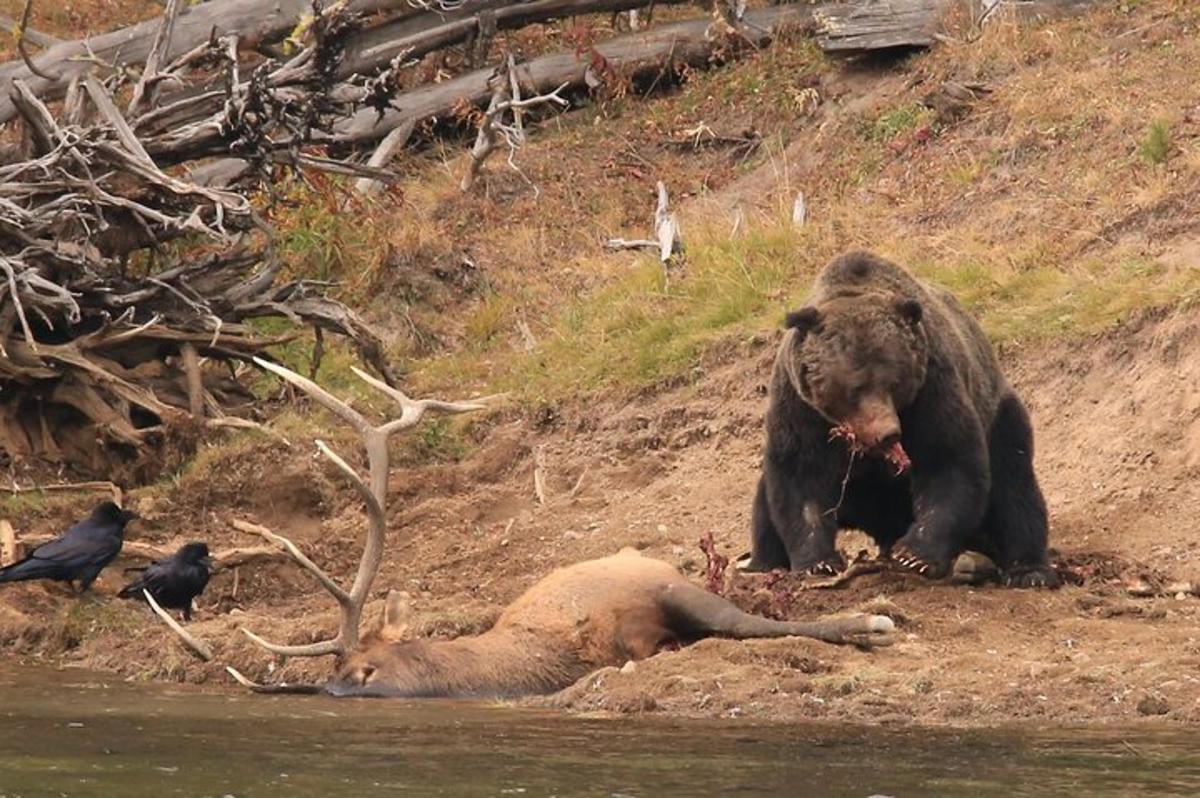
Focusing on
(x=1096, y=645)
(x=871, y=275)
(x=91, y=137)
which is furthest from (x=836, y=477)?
(x=91, y=137)

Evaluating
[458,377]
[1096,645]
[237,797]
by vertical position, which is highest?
[237,797]

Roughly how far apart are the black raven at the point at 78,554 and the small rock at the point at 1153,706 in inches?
242

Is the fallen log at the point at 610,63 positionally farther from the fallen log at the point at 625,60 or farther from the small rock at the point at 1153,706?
the small rock at the point at 1153,706

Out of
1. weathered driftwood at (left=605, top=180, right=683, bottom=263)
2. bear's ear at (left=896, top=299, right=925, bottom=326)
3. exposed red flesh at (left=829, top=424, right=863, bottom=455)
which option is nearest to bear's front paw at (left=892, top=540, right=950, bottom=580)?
exposed red flesh at (left=829, top=424, right=863, bottom=455)

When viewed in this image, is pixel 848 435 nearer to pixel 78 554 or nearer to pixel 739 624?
pixel 739 624

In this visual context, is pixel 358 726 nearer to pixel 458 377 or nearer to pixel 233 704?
pixel 233 704

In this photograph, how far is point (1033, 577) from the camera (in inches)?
446

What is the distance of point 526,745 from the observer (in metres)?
8.55

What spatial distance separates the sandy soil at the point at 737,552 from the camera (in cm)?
941

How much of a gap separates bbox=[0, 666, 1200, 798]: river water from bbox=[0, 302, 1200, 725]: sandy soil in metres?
0.57

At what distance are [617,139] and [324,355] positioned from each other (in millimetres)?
4649

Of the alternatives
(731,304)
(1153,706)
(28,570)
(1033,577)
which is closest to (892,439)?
(1033,577)

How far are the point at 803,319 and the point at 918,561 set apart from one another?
1298mm

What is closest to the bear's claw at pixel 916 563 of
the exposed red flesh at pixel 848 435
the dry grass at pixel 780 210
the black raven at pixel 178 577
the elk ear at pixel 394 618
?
the exposed red flesh at pixel 848 435
